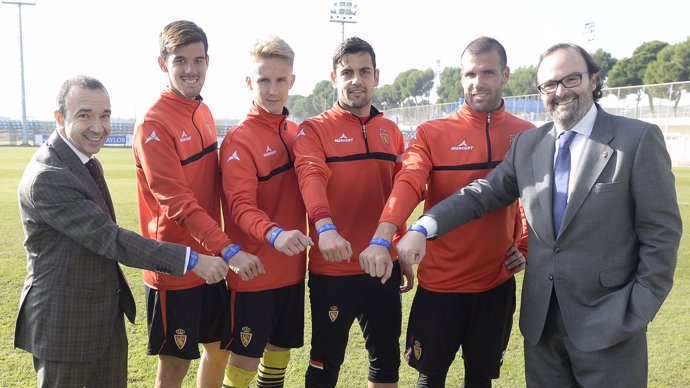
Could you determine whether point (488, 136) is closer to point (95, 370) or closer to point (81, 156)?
point (81, 156)

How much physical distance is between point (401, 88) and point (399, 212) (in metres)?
124

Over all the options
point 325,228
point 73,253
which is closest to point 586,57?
point 325,228

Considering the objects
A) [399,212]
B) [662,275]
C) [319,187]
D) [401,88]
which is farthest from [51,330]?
[401,88]

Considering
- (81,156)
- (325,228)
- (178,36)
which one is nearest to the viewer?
(81,156)

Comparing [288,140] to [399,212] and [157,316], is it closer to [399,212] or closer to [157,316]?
[399,212]

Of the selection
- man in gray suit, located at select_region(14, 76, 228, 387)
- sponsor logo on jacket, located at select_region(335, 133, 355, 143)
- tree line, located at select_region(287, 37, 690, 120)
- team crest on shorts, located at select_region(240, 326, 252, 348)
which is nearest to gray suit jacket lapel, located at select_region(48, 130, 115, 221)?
man in gray suit, located at select_region(14, 76, 228, 387)

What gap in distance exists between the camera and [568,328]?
2.78 meters

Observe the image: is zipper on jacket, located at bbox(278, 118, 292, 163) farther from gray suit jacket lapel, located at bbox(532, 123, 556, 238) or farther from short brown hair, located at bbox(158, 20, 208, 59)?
gray suit jacket lapel, located at bbox(532, 123, 556, 238)

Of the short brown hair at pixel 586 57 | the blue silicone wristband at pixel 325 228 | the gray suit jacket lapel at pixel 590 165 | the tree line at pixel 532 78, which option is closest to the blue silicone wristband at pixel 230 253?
the blue silicone wristband at pixel 325 228

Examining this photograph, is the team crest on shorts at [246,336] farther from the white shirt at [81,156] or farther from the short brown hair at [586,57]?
the short brown hair at [586,57]

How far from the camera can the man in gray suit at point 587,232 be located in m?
2.56

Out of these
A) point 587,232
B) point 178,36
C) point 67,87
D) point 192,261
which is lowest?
point 192,261

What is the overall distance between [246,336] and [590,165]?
225 cm

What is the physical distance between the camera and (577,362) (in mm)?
2773
